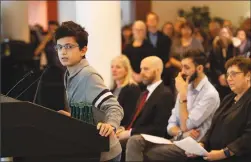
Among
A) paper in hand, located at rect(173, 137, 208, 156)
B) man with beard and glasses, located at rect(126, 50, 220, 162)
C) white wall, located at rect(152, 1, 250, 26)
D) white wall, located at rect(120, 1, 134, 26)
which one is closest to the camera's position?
paper in hand, located at rect(173, 137, 208, 156)

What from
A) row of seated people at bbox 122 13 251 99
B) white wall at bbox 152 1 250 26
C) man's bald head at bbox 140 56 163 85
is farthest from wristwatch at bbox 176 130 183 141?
white wall at bbox 152 1 250 26

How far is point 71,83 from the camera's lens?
247cm

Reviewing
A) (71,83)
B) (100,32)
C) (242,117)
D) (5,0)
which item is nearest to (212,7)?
(5,0)

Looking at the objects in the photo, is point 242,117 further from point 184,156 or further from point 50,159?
point 50,159

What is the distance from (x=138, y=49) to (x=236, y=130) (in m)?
2.95

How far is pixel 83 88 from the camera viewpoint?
243cm

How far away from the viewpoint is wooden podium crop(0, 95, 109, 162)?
195 centimetres

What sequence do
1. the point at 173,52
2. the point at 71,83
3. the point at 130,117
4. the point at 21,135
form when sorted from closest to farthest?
the point at 21,135 → the point at 71,83 → the point at 130,117 → the point at 173,52

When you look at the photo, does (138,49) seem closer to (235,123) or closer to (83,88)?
(235,123)

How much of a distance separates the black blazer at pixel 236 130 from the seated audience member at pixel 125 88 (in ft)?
3.57

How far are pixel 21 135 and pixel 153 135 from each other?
255 cm

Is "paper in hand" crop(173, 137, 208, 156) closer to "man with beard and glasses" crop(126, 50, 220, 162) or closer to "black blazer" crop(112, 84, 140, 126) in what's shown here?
"man with beard and glasses" crop(126, 50, 220, 162)

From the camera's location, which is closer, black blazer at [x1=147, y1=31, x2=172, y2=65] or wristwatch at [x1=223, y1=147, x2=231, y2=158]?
wristwatch at [x1=223, y1=147, x2=231, y2=158]

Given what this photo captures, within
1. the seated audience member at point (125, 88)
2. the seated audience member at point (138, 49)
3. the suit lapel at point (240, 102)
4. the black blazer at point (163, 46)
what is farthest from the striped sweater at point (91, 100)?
the black blazer at point (163, 46)
